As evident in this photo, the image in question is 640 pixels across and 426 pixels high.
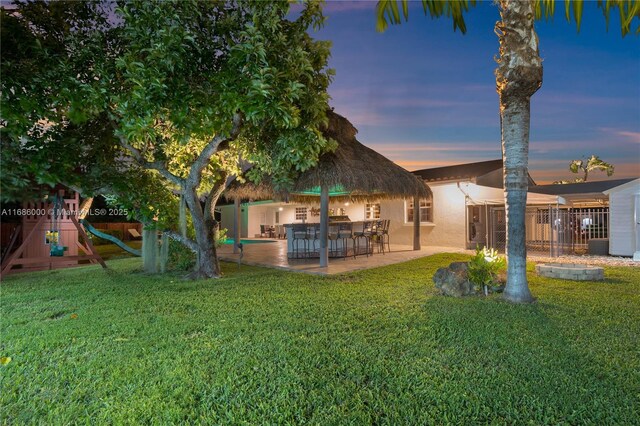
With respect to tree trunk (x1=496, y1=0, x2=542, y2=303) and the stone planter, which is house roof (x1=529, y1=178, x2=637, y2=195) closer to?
the stone planter

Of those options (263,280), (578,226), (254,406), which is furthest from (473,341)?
(578,226)

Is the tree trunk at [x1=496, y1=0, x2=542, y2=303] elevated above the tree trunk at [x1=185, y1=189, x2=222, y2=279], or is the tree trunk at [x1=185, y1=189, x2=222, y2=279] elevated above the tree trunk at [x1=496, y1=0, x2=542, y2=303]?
the tree trunk at [x1=496, y1=0, x2=542, y2=303]

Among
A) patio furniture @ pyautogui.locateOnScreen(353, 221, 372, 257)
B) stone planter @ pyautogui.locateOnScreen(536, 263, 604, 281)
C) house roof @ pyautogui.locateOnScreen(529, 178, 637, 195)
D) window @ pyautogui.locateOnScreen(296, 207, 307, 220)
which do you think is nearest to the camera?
stone planter @ pyautogui.locateOnScreen(536, 263, 604, 281)

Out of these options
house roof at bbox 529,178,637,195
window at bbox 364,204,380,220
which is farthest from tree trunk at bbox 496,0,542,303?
window at bbox 364,204,380,220

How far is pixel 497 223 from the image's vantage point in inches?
680

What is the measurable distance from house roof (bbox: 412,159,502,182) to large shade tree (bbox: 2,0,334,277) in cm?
1102

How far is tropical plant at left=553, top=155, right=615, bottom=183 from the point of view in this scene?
1153 inches

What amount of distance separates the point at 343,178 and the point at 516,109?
5.26 m

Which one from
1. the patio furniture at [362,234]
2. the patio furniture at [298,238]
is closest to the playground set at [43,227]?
the patio furniture at [298,238]

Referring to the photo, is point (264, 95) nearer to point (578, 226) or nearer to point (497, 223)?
point (497, 223)

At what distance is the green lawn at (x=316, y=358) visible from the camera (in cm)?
290

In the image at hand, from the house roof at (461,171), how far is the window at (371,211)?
10.2 feet

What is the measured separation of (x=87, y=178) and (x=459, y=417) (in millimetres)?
3031

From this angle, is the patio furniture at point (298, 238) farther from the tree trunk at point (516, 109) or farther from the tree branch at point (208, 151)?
the tree trunk at point (516, 109)
